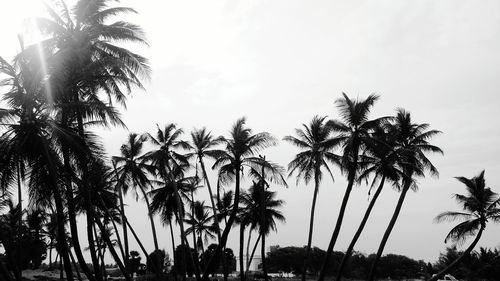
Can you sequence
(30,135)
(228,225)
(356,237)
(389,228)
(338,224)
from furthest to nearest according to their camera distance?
(389,228) → (356,237) → (338,224) → (228,225) → (30,135)

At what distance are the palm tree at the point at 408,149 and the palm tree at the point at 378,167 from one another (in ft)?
2.57

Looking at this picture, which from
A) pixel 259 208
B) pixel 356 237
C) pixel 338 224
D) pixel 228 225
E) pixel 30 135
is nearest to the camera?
pixel 30 135

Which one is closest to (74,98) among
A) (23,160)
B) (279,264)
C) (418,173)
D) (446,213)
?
(23,160)

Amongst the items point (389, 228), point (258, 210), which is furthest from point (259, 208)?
point (389, 228)

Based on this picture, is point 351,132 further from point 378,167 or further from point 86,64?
point 86,64

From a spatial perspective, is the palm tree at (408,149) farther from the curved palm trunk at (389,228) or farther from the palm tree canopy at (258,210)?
the palm tree canopy at (258,210)

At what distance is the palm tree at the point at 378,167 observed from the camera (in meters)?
26.0

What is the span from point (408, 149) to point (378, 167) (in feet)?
8.10

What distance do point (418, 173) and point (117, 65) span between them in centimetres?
2129

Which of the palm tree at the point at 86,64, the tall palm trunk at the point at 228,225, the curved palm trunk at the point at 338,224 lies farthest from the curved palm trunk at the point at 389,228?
the palm tree at the point at 86,64

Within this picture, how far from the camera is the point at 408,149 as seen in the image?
1184 inches

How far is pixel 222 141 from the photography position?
107ft

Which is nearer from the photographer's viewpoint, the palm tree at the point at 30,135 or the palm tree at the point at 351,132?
the palm tree at the point at 30,135

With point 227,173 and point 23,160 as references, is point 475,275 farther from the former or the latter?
point 23,160
